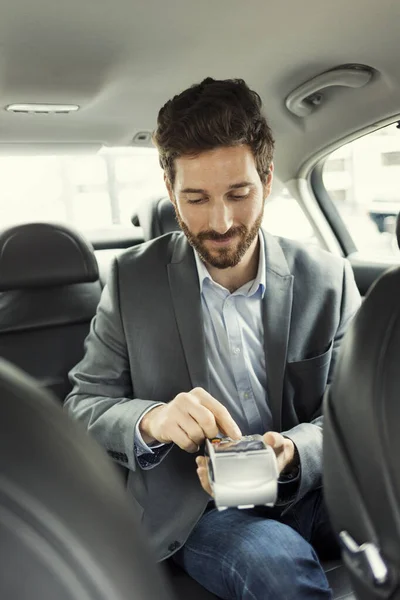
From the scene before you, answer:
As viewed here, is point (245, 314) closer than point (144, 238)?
Yes

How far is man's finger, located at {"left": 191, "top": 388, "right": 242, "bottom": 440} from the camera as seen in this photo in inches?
48.4

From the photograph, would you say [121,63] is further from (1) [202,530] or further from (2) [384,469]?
(2) [384,469]

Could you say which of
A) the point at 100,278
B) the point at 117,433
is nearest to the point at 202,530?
the point at 117,433

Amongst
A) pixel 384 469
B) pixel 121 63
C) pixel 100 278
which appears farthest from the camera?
pixel 100 278

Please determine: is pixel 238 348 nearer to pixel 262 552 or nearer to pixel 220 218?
pixel 220 218

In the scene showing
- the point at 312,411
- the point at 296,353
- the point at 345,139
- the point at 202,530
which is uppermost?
the point at 345,139

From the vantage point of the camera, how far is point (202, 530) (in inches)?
58.7

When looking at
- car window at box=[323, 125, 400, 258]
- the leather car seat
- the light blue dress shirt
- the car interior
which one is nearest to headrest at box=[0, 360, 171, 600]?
the car interior

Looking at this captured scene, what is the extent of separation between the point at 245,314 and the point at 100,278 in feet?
3.07

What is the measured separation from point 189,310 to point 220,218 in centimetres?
22

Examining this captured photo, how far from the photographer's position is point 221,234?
1596 millimetres

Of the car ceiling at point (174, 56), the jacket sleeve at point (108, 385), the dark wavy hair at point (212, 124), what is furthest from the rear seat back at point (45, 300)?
the dark wavy hair at point (212, 124)

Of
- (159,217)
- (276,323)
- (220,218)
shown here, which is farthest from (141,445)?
(159,217)

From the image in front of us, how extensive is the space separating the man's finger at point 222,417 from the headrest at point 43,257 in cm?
108
